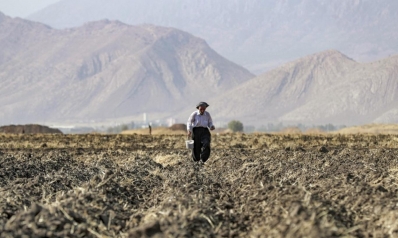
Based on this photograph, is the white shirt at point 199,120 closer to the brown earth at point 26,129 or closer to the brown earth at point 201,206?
the brown earth at point 201,206

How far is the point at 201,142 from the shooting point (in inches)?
807

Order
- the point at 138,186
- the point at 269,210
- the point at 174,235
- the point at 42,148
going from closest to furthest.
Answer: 1. the point at 174,235
2. the point at 269,210
3. the point at 138,186
4. the point at 42,148

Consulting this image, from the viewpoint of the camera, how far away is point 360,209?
11.1 m

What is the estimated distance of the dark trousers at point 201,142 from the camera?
2022 cm

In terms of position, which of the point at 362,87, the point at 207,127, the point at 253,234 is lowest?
the point at 253,234

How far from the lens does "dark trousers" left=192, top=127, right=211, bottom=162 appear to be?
20.2 meters

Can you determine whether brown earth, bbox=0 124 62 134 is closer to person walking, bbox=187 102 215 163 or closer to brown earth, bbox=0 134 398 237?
person walking, bbox=187 102 215 163

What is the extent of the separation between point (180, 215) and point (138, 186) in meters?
5.24

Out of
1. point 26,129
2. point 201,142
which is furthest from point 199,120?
point 26,129

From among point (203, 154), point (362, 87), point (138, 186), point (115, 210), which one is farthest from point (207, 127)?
point (362, 87)

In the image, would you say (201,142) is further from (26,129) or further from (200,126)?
(26,129)

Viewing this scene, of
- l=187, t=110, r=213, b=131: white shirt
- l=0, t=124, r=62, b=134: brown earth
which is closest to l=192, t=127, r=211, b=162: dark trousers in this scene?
l=187, t=110, r=213, b=131: white shirt

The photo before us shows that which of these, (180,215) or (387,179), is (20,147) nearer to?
(387,179)

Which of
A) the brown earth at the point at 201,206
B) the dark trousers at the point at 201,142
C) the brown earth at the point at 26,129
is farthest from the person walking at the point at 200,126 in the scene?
the brown earth at the point at 26,129
